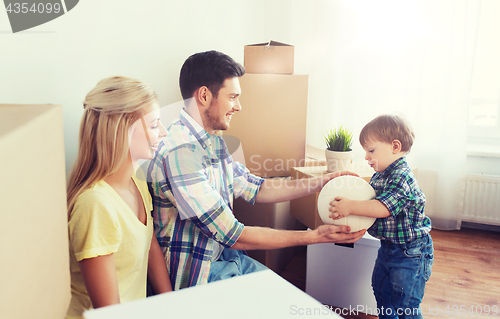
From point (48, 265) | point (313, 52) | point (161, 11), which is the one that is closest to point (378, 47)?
point (313, 52)

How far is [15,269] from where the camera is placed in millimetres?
244

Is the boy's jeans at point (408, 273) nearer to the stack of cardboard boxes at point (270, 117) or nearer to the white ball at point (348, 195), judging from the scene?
the white ball at point (348, 195)

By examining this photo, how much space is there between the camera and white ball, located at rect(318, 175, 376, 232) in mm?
1209

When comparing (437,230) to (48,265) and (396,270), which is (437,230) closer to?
(396,270)

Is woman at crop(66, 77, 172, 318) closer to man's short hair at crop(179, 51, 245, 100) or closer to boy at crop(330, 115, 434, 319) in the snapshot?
man's short hair at crop(179, 51, 245, 100)

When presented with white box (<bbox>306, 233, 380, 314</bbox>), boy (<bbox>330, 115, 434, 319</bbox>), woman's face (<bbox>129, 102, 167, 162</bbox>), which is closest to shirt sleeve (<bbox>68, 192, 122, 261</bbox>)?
woman's face (<bbox>129, 102, 167, 162</bbox>)

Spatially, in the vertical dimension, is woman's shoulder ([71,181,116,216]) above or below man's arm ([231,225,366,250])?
above

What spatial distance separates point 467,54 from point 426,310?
1791mm

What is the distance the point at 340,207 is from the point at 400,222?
30 cm

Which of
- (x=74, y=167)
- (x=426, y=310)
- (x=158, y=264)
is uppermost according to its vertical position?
(x=74, y=167)

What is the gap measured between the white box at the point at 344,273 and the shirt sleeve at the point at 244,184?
46cm

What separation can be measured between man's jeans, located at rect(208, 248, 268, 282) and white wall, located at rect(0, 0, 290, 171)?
1.92 ft

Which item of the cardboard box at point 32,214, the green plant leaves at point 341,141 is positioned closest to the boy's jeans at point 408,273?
the green plant leaves at point 341,141

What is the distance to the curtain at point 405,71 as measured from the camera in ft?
8.09
